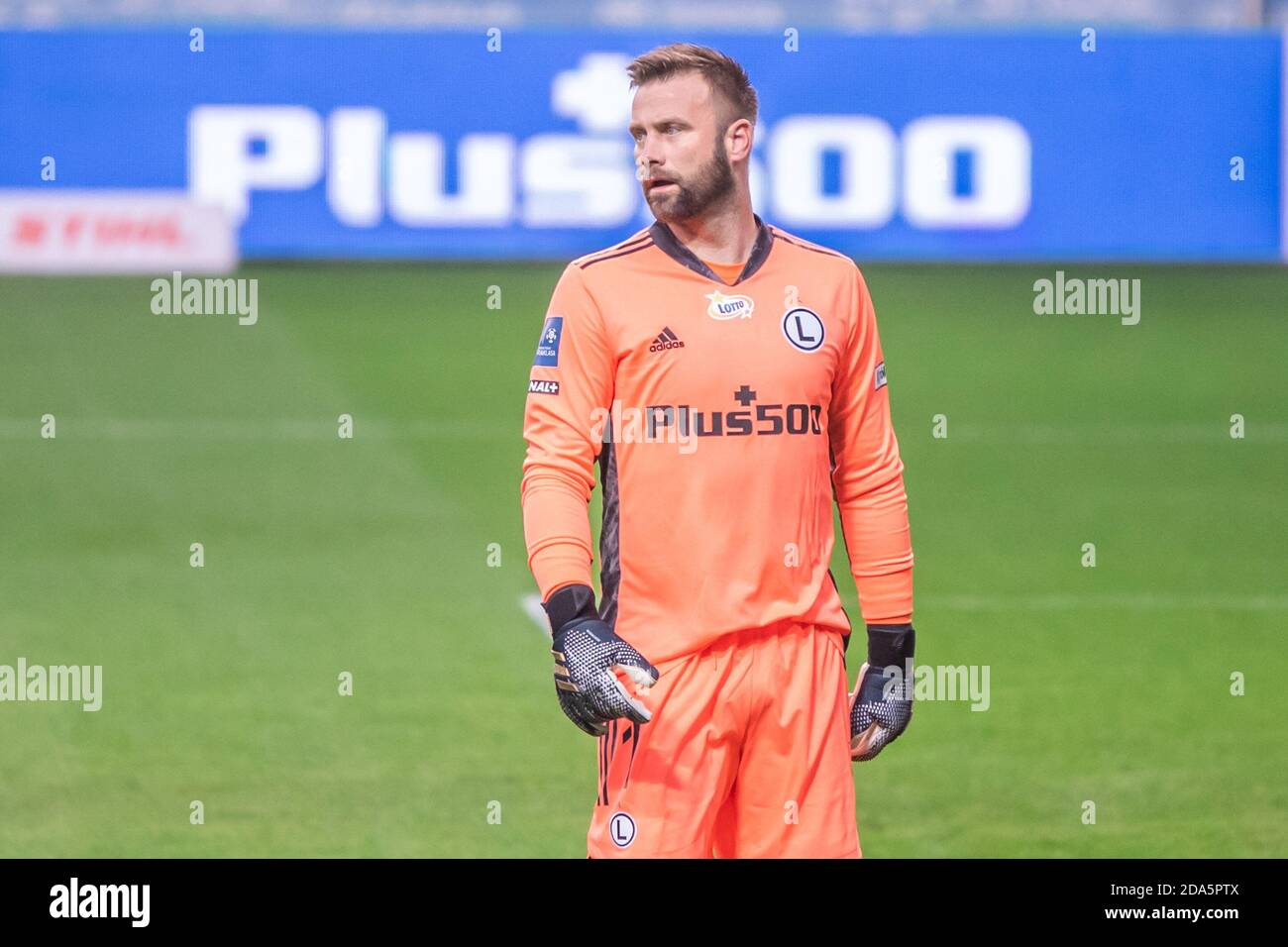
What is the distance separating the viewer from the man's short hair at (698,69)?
169 inches

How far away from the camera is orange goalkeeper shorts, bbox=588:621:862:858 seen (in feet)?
13.9

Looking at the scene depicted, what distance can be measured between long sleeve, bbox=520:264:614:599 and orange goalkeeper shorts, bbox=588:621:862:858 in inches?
12.6

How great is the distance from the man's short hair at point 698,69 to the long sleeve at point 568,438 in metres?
0.47

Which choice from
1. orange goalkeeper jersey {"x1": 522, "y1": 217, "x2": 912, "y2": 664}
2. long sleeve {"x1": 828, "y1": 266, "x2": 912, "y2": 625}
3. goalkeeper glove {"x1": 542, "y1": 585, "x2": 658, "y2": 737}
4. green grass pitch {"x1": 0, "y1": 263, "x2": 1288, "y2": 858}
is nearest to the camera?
goalkeeper glove {"x1": 542, "y1": 585, "x2": 658, "y2": 737}

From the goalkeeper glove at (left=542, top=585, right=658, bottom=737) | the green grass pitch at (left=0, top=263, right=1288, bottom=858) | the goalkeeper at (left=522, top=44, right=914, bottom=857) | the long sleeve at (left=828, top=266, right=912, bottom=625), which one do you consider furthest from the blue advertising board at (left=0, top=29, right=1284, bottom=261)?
the goalkeeper glove at (left=542, top=585, right=658, bottom=737)

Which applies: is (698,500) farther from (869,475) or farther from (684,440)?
(869,475)

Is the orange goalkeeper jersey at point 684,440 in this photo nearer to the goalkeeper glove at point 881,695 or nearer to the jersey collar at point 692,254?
the jersey collar at point 692,254

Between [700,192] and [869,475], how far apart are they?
2.32ft

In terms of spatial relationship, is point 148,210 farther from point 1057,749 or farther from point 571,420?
point 571,420

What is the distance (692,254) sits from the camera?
4.36m

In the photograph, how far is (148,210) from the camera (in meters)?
21.0

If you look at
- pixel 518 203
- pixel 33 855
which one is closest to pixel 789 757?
pixel 33 855

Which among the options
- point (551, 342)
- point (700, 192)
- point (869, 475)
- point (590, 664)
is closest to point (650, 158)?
point (700, 192)

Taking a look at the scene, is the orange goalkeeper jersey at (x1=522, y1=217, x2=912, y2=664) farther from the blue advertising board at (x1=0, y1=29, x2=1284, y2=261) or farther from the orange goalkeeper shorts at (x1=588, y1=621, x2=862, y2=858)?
the blue advertising board at (x1=0, y1=29, x2=1284, y2=261)
